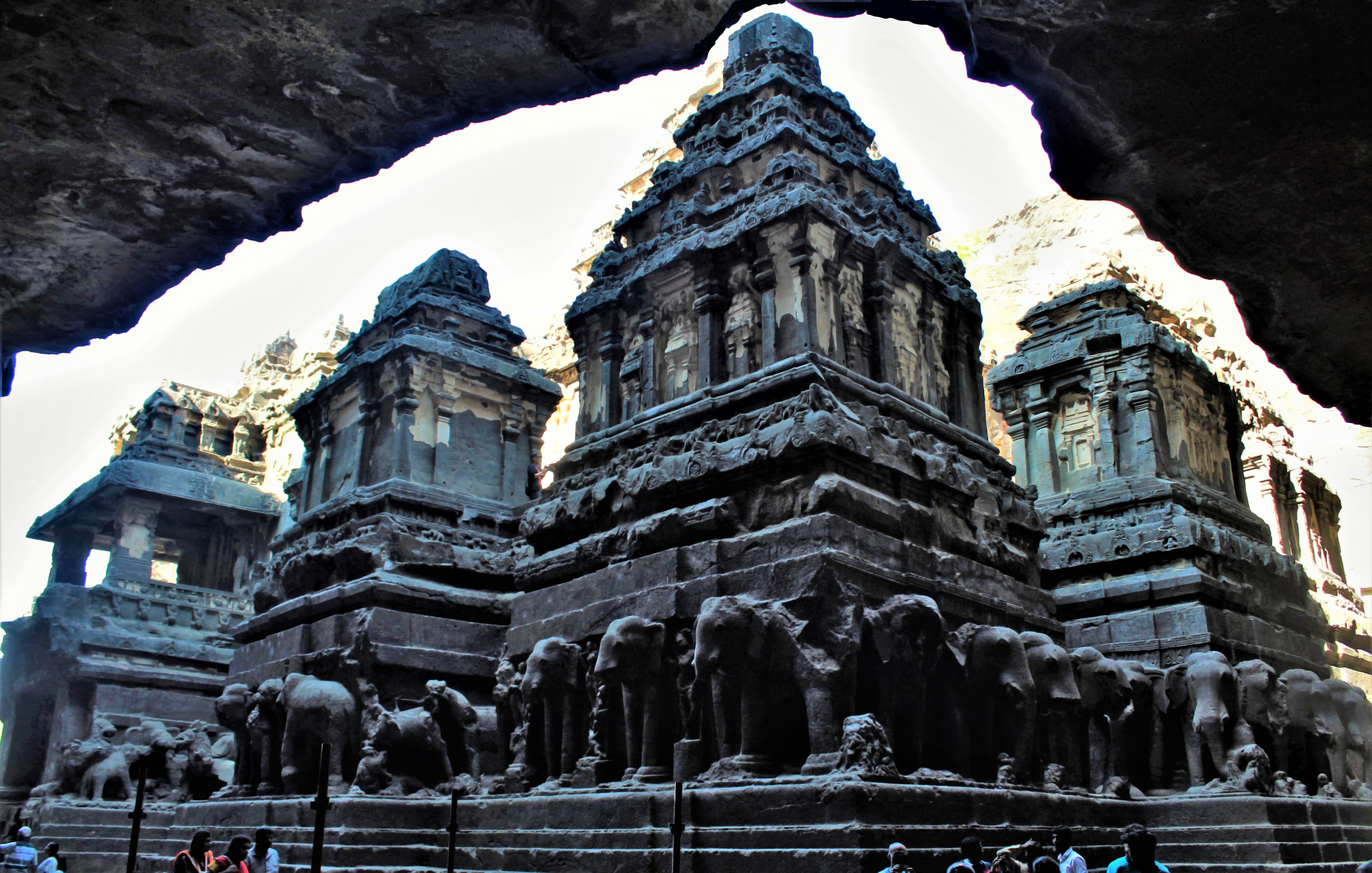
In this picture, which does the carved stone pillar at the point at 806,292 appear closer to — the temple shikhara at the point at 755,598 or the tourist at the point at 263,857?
the temple shikhara at the point at 755,598

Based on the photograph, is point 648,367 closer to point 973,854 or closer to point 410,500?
point 410,500

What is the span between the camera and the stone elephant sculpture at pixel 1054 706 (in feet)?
39.4

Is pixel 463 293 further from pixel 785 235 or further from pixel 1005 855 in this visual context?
pixel 1005 855

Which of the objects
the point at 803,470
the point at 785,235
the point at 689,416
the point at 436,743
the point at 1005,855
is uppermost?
the point at 785,235

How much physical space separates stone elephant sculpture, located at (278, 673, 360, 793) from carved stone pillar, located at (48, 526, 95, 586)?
15.9 meters

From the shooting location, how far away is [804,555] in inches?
431

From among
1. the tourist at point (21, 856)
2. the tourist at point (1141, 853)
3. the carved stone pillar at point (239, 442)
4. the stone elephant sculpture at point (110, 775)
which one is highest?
the carved stone pillar at point (239, 442)

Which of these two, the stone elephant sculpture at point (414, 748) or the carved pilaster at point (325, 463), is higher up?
the carved pilaster at point (325, 463)

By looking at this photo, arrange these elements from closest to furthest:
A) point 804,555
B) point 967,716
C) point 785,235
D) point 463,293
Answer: point 804,555, point 967,716, point 785,235, point 463,293

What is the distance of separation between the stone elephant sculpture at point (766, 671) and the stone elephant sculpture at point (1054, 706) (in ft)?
8.95

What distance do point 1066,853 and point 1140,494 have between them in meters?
9.70

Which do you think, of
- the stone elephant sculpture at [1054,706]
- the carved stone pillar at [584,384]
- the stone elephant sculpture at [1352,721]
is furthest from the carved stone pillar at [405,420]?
the stone elephant sculpture at [1352,721]

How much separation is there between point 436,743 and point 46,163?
11.9 m

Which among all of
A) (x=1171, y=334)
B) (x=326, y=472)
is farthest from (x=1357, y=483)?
(x=326, y=472)
